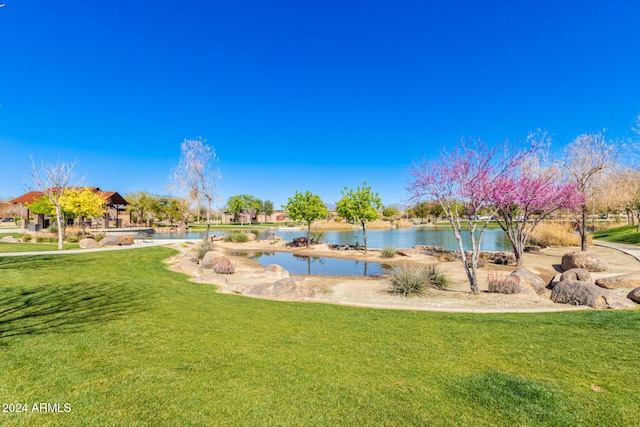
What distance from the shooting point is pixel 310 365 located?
143 inches

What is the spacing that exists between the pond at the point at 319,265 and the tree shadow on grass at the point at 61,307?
8.19m

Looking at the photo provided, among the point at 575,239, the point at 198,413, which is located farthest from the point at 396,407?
the point at 575,239

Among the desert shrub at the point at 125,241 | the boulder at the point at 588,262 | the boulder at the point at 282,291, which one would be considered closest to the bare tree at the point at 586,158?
the boulder at the point at 588,262

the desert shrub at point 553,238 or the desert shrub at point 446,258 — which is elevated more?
the desert shrub at point 553,238

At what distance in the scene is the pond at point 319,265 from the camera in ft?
46.4

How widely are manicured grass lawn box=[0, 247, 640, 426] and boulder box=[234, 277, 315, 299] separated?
147 cm

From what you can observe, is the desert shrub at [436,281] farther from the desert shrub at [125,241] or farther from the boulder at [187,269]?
the desert shrub at [125,241]

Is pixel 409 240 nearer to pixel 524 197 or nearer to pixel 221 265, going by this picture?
pixel 524 197

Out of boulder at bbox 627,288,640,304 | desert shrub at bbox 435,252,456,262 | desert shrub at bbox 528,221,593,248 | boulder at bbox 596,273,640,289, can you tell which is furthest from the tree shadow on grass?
desert shrub at bbox 528,221,593,248

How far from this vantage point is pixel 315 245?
76.9 ft

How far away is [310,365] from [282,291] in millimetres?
4289

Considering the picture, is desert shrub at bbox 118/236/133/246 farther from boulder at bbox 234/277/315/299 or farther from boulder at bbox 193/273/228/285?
boulder at bbox 234/277/315/299

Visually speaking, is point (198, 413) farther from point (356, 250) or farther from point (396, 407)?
point (356, 250)

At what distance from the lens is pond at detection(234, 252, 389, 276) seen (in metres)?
14.1
